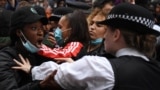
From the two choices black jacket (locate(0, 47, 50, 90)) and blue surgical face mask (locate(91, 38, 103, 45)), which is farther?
blue surgical face mask (locate(91, 38, 103, 45))

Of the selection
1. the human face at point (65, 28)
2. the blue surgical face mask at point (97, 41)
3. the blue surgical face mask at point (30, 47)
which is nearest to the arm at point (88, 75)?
the blue surgical face mask at point (30, 47)

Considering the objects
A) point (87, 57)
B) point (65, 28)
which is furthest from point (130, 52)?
point (65, 28)

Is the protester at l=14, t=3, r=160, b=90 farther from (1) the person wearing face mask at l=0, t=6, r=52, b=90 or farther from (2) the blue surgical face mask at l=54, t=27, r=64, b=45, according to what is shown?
(2) the blue surgical face mask at l=54, t=27, r=64, b=45

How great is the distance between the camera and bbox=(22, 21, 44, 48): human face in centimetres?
323

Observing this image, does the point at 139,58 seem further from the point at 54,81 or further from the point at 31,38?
the point at 31,38

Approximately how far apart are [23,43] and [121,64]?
113cm

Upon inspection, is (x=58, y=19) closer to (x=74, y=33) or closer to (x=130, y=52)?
→ (x=74, y=33)

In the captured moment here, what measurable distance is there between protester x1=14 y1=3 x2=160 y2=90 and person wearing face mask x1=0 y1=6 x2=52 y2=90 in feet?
1.57

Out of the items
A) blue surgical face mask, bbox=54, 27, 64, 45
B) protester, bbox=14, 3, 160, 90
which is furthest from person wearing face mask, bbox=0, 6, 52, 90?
blue surgical face mask, bbox=54, 27, 64, 45

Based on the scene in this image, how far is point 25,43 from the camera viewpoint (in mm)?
3217

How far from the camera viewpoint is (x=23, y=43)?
3.20m

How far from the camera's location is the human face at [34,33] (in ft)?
10.6

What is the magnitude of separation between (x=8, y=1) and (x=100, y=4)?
4143 millimetres

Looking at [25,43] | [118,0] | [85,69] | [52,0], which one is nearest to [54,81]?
[85,69]
